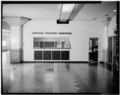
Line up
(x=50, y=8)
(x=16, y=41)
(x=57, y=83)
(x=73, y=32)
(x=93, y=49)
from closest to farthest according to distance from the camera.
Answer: (x=57, y=83) < (x=50, y=8) < (x=16, y=41) < (x=73, y=32) < (x=93, y=49)

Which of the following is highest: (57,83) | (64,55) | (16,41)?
(16,41)

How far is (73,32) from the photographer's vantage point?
1229 centimetres

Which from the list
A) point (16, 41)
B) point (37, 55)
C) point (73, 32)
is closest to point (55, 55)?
point (37, 55)

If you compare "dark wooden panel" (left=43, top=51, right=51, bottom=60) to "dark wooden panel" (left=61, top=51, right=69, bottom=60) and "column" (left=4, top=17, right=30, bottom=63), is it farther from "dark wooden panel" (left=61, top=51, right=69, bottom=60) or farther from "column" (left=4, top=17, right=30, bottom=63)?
"column" (left=4, top=17, right=30, bottom=63)

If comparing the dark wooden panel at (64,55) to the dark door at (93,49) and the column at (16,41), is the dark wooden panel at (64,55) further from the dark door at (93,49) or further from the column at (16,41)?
the column at (16,41)

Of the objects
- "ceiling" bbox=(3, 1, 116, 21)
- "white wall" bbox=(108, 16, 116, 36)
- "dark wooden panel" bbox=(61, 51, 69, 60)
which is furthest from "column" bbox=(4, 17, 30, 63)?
"white wall" bbox=(108, 16, 116, 36)

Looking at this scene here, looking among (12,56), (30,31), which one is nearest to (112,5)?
(30,31)

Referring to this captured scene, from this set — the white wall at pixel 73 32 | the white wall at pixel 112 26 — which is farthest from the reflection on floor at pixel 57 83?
the white wall at pixel 73 32

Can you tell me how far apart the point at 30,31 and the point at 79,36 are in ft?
11.8

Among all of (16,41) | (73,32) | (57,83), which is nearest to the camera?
(57,83)

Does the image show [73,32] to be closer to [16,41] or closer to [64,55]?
[64,55]

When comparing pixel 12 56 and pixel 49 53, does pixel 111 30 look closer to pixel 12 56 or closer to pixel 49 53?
pixel 49 53

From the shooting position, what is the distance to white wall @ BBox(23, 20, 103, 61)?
12195 mm

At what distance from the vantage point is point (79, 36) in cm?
1231
